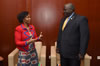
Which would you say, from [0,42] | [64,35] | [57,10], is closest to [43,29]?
[57,10]

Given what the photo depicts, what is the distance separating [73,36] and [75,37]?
0.13 feet

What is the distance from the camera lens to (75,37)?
2537mm

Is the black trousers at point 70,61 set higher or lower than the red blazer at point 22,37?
lower

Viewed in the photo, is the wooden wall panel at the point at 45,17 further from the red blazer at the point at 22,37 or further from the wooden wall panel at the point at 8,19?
the red blazer at the point at 22,37

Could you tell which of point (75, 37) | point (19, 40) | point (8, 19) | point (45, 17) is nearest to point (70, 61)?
point (75, 37)

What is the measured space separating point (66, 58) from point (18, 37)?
0.96 meters

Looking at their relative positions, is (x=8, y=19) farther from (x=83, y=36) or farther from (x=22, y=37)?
(x=83, y=36)

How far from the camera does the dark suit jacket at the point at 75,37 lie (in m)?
2.44

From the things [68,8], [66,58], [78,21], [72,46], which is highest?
[68,8]

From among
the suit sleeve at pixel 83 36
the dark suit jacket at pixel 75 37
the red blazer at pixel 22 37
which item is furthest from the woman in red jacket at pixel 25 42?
the suit sleeve at pixel 83 36

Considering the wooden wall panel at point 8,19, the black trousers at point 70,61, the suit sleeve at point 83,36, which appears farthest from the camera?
the wooden wall panel at point 8,19

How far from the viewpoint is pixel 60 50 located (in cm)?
275

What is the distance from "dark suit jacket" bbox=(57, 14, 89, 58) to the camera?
2.44 metres

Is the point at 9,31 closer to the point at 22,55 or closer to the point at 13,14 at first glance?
the point at 13,14
